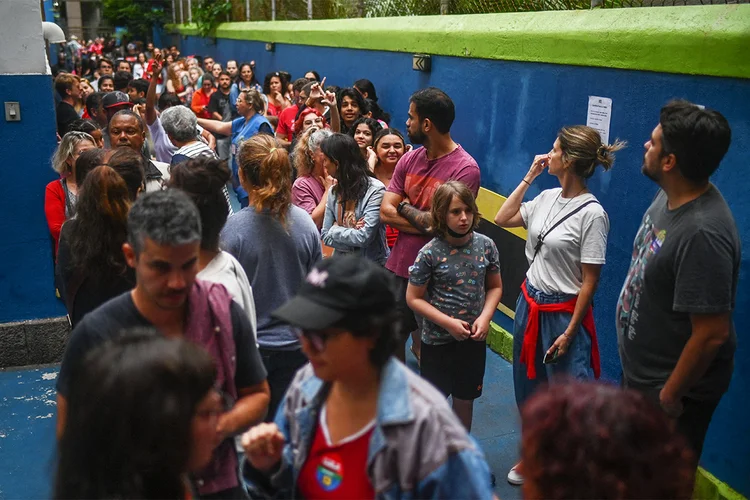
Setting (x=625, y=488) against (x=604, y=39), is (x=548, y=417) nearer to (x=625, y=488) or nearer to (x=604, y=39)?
(x=625, y=488)

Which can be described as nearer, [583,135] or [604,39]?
[583,135]

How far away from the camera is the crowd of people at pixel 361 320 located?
169 centimetres

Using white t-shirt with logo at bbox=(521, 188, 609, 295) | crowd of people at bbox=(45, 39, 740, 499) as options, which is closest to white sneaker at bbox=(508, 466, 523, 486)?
Result: crowd of people at bbox=(45, 39, 740, 499)

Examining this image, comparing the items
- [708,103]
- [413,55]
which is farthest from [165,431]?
[413,55]

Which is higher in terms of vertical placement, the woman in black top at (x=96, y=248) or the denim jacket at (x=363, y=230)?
the woman in black top at (x=96, y=248)

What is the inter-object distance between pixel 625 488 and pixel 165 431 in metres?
1.04

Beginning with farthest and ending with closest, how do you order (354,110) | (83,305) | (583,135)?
(354,110) < (583,135) < (83,305)

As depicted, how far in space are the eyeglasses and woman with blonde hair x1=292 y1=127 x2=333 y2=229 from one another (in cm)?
332

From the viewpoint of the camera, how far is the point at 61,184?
528 centimetres

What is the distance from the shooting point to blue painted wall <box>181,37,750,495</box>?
381 centimetres

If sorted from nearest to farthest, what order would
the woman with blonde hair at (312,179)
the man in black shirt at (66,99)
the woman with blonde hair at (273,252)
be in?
the woman with blonde hair at (273,252), the woman with blonde hair at (312,179), the man in black shirt at (66,99)

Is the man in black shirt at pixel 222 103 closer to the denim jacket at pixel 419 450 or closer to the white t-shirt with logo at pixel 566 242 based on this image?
the white t-shirt with logo at pixel 566 242

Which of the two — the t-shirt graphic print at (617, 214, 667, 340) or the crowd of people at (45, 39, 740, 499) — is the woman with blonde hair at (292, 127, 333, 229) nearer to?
the crowd of people at (45, 39, 740, 499)

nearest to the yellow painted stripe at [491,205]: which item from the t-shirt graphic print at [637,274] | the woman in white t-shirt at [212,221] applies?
the t-shirt graphic print at [637,274]
